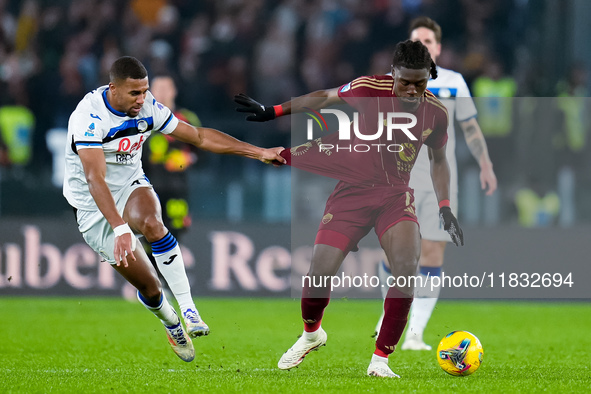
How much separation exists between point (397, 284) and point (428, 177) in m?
1.98

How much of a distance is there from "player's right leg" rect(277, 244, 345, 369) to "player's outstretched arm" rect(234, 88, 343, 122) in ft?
2.93

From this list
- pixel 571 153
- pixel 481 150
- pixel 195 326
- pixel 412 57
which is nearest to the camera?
pixel 412 57

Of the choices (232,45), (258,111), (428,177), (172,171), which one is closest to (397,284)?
(258,111)

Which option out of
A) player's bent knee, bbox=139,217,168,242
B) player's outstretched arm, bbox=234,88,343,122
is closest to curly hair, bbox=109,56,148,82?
player's outstretched arm, bbox=234,88,343,122

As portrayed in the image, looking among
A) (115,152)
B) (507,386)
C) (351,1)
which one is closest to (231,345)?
(115,152)

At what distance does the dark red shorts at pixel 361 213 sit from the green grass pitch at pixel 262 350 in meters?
0.84

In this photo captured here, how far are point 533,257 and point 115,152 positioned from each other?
5.23 m

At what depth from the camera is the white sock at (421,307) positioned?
7215mm

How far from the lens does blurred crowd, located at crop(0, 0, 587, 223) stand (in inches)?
494

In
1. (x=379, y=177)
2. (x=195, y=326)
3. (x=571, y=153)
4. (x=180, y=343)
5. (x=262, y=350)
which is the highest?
(x=379, y=177)

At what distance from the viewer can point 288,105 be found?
5992 millimetres

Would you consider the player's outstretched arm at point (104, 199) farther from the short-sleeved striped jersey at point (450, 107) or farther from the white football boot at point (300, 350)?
the short-sleeved striped jersey at point (450, 107)

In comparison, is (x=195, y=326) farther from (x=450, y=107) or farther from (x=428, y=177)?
(x=450, y=107)

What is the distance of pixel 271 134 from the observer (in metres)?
11.4
